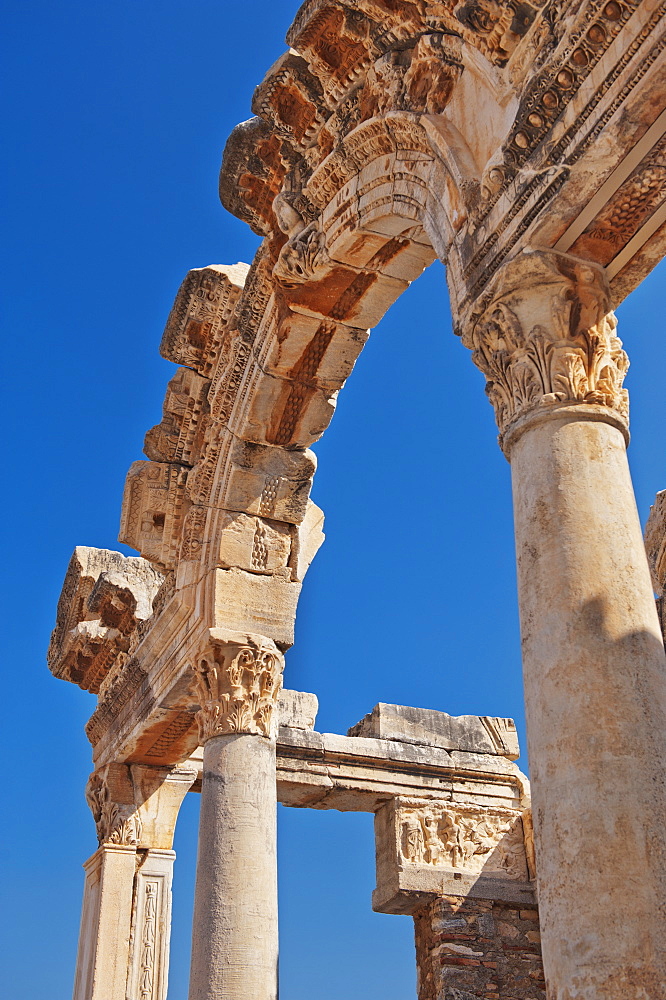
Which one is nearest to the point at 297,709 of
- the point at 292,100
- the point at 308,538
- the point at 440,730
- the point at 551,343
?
the point at 440,730

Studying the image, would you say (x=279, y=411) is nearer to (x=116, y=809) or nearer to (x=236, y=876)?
(x=236, y=876)

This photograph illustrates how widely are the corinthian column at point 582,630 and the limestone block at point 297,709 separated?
7.73 metres

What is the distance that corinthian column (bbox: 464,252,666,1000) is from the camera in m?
3.38

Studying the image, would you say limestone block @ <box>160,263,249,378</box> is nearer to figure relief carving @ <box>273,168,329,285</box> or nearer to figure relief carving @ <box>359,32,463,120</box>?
figure relief carving @ <box>273,168,329,285</box>

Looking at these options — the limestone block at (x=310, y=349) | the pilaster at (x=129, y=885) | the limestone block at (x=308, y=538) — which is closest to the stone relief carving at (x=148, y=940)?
the pilaster at (x=129, y=885)

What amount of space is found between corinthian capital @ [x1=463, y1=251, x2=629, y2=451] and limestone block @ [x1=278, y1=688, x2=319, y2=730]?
7.75 metres

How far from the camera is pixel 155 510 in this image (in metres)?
9.77

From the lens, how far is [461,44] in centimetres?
550

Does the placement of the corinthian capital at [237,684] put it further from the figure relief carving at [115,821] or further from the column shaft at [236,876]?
the figure relief carving at [115,821]

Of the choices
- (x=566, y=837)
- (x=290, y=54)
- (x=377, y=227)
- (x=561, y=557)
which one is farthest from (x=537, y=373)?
(x=290, y=54)

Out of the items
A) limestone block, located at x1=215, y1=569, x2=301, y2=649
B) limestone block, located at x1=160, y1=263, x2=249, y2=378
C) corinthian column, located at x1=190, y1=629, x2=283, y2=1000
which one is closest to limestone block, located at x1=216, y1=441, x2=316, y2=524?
limestone block, located at x1=215, y1=569, x2=301, y2=649

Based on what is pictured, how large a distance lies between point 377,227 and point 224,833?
14.7ft

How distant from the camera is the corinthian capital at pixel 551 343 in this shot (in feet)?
14.3

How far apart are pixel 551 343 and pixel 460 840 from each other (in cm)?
890
